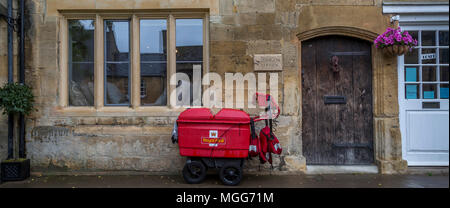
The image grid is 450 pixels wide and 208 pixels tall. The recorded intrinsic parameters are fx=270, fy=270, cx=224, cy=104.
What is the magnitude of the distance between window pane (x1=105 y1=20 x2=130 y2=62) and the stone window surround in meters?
0.09

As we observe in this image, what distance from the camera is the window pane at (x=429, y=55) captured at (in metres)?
5.08

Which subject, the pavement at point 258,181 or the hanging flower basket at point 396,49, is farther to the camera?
the hanging flower basket at point 396,49

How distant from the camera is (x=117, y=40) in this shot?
516 centimetres

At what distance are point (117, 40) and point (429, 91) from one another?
235 inches

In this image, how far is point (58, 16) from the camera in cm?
506

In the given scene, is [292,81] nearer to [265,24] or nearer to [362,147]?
[265,24]

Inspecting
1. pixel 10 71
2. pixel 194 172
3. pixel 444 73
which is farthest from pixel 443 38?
pixel 10 71

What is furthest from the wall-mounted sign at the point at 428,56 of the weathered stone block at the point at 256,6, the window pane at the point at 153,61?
the window pane at the point at 153,61

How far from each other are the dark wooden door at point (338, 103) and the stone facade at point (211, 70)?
172 millimetres

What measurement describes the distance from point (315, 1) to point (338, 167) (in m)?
3.11

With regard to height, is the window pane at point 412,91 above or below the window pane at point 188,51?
below

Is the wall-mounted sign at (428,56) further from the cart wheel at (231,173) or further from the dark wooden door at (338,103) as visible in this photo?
the cart wheel at (231,173)

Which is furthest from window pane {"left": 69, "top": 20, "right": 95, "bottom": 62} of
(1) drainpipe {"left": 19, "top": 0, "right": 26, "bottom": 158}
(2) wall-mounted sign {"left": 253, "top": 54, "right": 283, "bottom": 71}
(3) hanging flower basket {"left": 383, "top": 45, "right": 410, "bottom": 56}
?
(3) hanging flower basket {"left": 383, "top": 45, "right": 410, "bottom": 56}

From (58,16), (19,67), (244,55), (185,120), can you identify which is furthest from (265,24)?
(19,67)
